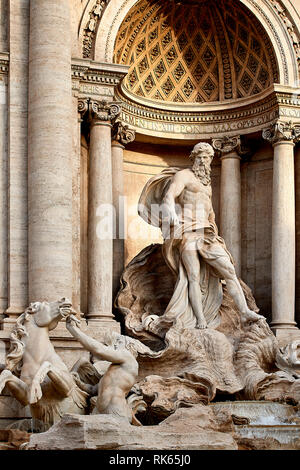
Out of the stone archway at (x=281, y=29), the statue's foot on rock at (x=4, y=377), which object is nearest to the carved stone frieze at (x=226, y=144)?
the stone archway at (x=281, y=29)

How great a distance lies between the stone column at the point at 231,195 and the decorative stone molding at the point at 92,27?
3356 millimetres

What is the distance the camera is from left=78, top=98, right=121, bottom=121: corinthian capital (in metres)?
20.0

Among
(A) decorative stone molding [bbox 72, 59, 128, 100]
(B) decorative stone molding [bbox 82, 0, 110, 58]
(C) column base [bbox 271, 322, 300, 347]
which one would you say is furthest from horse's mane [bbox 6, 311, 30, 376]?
(B) decorative stone molding [bbox 82, 0, 110, 58]

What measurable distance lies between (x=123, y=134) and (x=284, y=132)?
3.04m

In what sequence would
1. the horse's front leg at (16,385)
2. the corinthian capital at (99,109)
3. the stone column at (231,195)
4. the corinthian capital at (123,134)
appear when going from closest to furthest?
the horse's front leg at (16,385) < the corinthian capital at (99,109) < the corinthian capital at (123,134) < the stone column at (231,195)

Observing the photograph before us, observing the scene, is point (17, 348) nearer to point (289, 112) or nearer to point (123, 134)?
point (123, 134)

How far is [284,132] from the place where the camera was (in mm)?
21203

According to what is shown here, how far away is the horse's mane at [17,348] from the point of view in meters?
16.1

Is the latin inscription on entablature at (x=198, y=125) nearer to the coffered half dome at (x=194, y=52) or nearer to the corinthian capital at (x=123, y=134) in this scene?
the corinthian capital at (x=123, y=134)

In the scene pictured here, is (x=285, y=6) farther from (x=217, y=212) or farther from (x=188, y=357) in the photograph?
(x=188, y=357)

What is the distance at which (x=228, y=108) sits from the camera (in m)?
22.2

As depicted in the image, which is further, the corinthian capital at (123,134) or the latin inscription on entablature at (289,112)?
the latin inscription on entablature at (289,112)

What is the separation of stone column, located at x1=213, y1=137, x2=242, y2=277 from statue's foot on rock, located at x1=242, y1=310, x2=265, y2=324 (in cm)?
255

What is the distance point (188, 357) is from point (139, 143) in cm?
565
